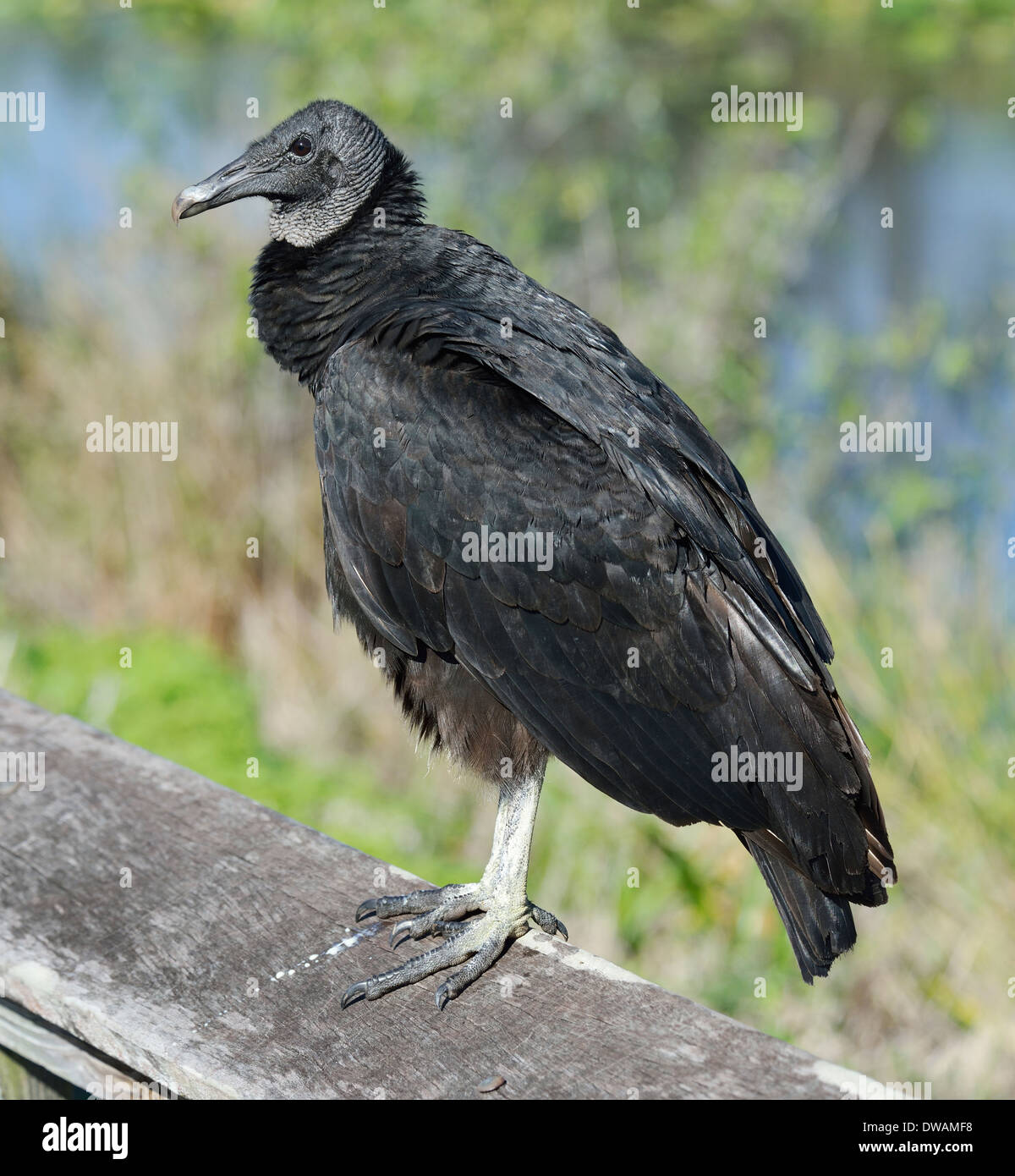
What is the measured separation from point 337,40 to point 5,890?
483 centimetres

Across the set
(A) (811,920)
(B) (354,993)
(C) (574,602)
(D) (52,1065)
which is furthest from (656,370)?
(D) (52,1065)

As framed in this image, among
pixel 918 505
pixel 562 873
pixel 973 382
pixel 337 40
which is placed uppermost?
pixel 337 40

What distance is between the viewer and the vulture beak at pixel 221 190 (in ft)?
8.54

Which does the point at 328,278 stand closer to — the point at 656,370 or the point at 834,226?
the point at 656,370

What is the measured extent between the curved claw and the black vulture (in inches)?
1.8

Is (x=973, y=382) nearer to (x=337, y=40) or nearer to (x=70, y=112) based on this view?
(x=337, y=40)

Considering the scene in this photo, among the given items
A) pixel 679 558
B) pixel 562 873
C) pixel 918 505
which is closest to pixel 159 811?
pixel 679 558

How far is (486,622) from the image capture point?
2.23 metres

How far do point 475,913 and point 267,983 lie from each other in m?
0.57

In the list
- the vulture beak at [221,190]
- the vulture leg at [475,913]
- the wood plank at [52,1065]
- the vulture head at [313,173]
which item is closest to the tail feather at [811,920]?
the vulture leg at [475,913]

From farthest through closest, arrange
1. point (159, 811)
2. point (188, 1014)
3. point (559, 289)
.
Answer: point (559, 289)
point (159, 811)
point (188, 1014)

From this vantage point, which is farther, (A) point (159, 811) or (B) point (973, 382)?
(B) point (973, 382)

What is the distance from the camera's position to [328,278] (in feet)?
8.52

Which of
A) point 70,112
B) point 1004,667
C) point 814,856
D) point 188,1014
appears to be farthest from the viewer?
point 70,112
